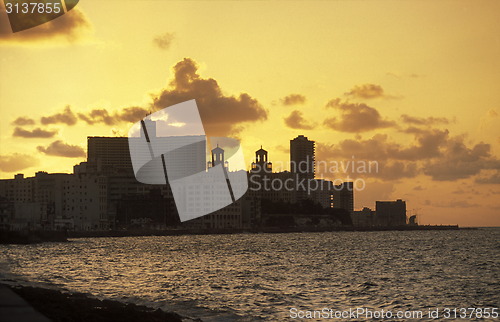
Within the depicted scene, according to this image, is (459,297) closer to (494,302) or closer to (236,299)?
(494,302)

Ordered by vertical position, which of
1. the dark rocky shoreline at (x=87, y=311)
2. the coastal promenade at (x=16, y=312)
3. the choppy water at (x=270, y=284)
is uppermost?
the coastal promenade at (x=16, y=312)

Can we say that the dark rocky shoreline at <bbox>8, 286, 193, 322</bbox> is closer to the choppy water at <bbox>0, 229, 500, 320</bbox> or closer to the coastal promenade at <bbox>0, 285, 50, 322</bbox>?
the coastal promenade at <bbox>0, 285, 50, 322</bbox>

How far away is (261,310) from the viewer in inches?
2058

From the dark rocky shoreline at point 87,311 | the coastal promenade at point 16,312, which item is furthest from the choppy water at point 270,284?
the coastal promenade at point 16,312

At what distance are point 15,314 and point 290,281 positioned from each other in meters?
48.5

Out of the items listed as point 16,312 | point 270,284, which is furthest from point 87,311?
point 270,284

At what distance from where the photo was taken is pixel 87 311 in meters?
40.9

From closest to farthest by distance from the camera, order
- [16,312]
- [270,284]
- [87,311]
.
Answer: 1. [16,312]
2. [87,311]
3. [270,284]

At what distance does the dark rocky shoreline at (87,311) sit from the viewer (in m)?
37.3

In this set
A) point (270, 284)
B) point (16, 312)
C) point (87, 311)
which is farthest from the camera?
point (270, 284)

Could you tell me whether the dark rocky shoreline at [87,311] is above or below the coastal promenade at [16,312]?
below

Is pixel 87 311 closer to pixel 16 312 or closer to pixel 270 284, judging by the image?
pixel 16 312

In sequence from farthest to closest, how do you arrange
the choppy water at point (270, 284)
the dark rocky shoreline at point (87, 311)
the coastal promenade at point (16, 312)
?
the choppy water at point (270, 284) < the dark rocky shoreline at point (87, 311) < the coastal promenade at point (16, 312)

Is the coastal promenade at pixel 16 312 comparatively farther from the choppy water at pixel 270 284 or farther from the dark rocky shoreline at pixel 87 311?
the choppy water at pixel 270 284
